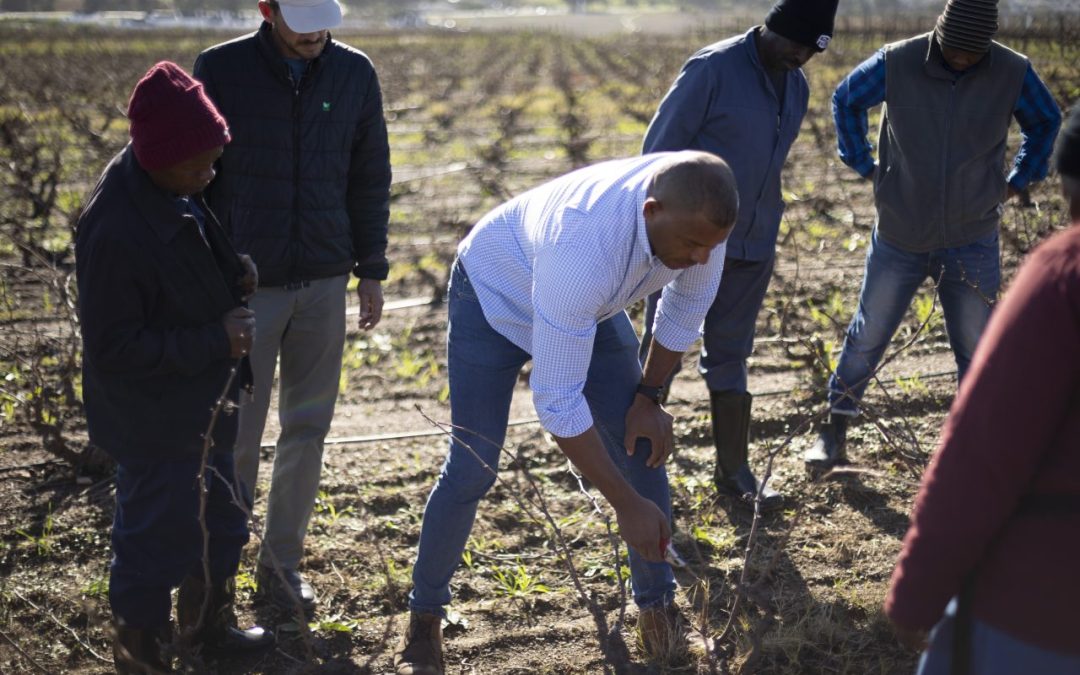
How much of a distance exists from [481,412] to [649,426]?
17.8 inches

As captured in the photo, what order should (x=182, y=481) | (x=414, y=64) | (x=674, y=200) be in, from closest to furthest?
(x=674, y=200)
(x=182, y=481)
(x=414, y=64)

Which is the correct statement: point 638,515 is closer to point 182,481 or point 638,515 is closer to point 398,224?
point 182,481

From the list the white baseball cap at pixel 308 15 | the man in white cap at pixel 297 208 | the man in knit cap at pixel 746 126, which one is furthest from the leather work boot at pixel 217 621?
the man in knit cap at pixel 746 126

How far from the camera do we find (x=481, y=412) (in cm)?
286

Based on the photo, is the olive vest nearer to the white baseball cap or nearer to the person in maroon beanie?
the white baseball cap

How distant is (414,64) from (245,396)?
2983 centimetres

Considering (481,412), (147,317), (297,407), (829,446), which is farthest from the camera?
(829,446)

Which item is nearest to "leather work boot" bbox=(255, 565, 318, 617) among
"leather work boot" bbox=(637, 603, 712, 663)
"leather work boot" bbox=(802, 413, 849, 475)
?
"leather work boot" bbox=(637, 603, 712, 663)

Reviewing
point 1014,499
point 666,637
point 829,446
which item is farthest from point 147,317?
point 829,446

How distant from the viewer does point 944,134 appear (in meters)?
3.77

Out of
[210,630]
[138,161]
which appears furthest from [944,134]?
[210,630]

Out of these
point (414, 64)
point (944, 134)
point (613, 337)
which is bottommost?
point (414, 64)

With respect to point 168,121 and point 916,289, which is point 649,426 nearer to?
point 168,121

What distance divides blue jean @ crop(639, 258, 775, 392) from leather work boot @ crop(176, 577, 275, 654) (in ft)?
5.65
